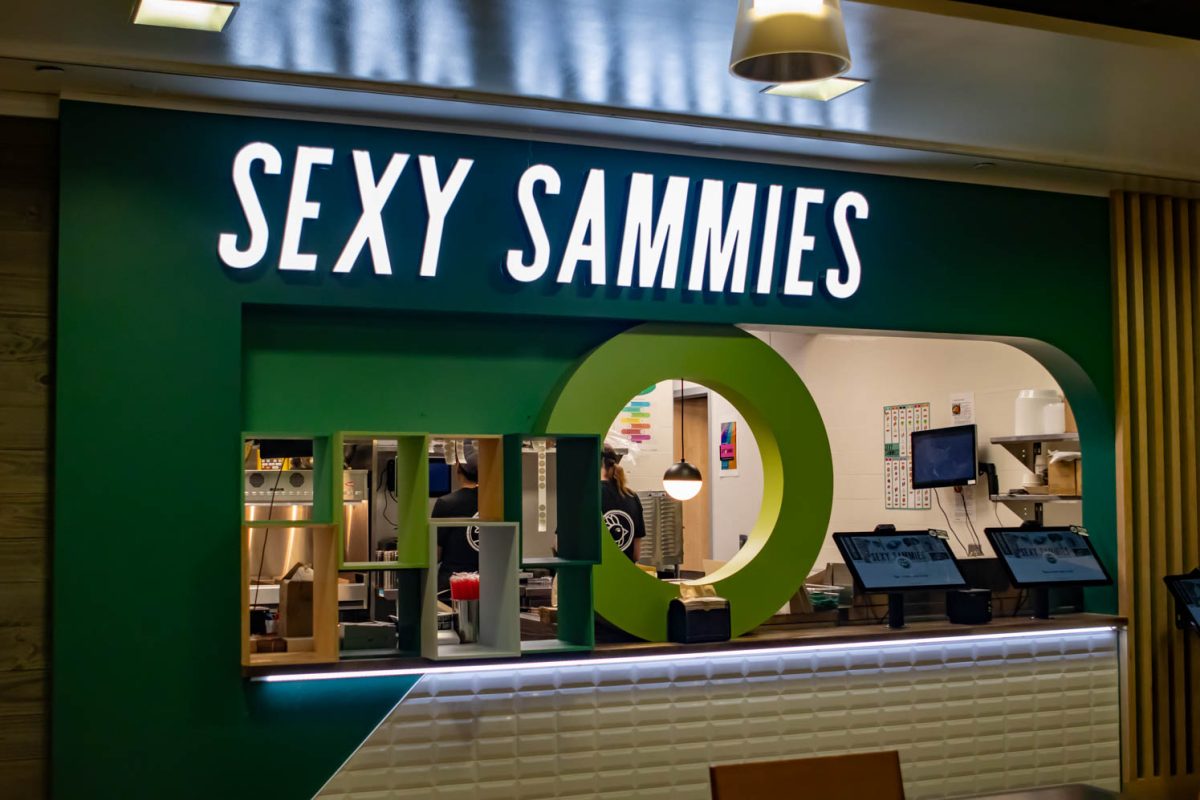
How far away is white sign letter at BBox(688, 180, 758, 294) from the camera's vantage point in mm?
5164

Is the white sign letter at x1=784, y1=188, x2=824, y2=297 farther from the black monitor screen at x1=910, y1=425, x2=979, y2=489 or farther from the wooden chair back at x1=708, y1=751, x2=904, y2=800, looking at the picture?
the black monitor screen at x1=910, y1=425, x2=979, y2=489

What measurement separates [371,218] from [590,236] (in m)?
0.89

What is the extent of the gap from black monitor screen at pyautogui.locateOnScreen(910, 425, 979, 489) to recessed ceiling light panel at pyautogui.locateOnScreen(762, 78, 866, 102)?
3610mm

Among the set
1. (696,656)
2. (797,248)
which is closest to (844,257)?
(797,248)

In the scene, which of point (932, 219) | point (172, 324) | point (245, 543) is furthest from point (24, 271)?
point (932, 219)

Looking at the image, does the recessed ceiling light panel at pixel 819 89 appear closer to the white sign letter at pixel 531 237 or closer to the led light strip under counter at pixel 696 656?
the white sign letter at pixel 531 237

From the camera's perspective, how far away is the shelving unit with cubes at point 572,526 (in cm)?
475

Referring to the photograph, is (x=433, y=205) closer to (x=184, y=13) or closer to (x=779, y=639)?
(x=184, y=13)

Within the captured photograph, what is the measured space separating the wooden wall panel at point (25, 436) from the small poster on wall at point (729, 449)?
723cm

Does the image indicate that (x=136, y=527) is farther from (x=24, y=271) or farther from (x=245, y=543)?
(x=24, y=271)

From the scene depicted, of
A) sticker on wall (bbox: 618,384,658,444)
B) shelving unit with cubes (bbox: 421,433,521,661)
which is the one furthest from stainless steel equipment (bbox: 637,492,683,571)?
shelving unit with cubes (bbox: 421,433,521,661)

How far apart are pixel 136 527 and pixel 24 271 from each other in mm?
977

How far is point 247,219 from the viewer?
177 inches

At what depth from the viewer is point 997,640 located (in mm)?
5656
